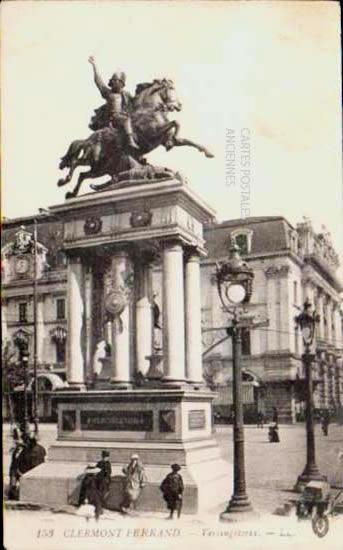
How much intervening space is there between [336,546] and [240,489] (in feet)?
2.72

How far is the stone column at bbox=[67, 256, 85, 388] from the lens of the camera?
539cm

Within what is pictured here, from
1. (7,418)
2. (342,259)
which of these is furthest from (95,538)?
(342,259)

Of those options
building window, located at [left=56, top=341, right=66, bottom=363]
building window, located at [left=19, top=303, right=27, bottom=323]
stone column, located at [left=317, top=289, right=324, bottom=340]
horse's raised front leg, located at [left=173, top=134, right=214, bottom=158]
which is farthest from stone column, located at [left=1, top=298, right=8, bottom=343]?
stone column, located at [left=317, top=289, right=324, bottom=340]

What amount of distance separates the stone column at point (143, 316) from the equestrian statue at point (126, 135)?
69 cm

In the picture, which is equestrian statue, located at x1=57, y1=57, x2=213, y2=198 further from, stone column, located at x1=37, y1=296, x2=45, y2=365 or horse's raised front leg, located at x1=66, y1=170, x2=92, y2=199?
stone column, located at x1=37, y1=296, x2=45, y2=365

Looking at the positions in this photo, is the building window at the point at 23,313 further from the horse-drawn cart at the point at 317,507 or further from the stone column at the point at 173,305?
the horse-drawn cart at the point at 317,507

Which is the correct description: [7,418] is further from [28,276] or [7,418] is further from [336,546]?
[336,546]

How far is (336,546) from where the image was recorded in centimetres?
505

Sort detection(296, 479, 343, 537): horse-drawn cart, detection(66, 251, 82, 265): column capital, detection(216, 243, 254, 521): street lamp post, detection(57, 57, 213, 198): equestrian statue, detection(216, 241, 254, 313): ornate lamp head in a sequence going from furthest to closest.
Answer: detection(66, 251, 82, 265): column capital → detection(57, 57, 213, 198): equestrian statue → detection(296, 479, 343, 537): horse-drawn cart → detection(216, 241, 254, 313): ornate lamp head → detection(216, 243, 254, 521): street lamp post

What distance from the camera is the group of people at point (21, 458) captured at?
5250 mm

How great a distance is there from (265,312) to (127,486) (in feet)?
5.19

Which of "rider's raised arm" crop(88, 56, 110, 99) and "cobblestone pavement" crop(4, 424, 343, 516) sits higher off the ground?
"rider's raised arm" crop(88, 56, 110, 99)

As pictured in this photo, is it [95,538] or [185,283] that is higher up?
[185,283]

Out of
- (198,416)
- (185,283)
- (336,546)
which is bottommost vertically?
(336,546)
